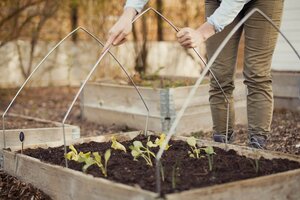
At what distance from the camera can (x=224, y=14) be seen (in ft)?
8.96

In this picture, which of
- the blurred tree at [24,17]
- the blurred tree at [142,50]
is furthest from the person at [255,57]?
the blurred tree at [142,50]

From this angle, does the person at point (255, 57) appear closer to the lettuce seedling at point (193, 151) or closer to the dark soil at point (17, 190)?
the lettuce seedling at point (193, 151)

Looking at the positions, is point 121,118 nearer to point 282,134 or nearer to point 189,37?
point 282,134

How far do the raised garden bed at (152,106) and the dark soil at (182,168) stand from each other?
160cm

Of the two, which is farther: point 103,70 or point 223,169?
point 103,70

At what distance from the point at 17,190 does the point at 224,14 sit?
133 centimetres

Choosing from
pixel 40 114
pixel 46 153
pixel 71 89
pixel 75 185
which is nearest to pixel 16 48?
pixel 71 89

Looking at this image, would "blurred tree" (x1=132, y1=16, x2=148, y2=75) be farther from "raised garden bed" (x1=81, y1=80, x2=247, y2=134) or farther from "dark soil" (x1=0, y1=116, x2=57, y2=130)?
"dark soil" (x1=0, y1=116, x2=57, y2=130)

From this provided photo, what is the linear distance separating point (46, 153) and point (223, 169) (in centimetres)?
99

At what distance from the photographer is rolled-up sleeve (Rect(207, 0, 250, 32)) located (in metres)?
2.71

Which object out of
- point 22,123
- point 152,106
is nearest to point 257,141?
point 152,106

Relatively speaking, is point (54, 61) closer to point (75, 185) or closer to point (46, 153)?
point (46, 153)

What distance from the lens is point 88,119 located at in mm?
5551

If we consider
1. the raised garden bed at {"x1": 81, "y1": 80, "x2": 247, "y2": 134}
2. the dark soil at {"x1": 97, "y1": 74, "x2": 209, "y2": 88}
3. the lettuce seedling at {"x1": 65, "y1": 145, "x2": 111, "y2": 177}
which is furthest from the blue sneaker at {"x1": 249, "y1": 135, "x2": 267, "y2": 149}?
the dark soil at {"x1": 97, "y1": 74, "x2": 209, "y2": 88}
